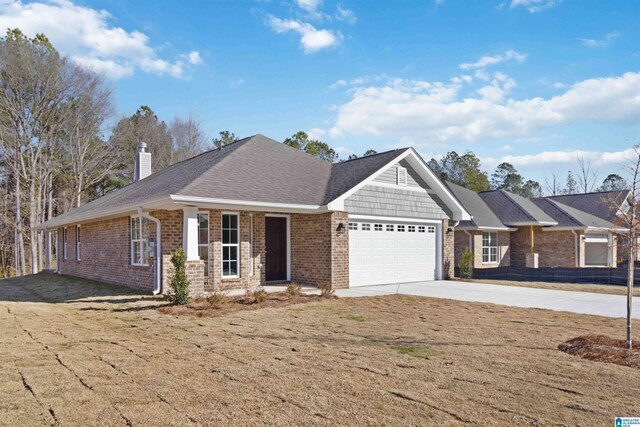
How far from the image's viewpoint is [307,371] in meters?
5.65

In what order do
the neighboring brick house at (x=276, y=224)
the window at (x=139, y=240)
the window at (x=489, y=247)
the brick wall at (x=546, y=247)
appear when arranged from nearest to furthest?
the neighboring brick house at (x=276, y=224), the window at (x=139, y=240), the window at (x=489, y=247), the brick wall at (x=546, y=247)

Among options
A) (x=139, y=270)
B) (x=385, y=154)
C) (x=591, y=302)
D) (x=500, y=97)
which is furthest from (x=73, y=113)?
(x=591, y=302)

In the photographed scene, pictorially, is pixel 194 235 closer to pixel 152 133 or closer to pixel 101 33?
pixel 101 33

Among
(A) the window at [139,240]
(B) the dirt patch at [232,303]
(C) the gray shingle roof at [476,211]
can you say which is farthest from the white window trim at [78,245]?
(C) the gray shingle roof at [476,211]

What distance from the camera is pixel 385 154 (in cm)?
1677

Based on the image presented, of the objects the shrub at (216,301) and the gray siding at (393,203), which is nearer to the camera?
the shrub at (216,301)

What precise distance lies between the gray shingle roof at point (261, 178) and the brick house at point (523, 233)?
8559 mm

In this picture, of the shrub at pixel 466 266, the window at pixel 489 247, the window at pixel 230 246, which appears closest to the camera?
the window at pixel 230 246

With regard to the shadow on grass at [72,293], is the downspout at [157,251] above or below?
above

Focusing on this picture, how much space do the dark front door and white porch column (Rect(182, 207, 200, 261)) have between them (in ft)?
12.0

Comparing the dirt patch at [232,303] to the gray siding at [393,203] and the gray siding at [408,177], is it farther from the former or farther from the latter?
the gray siding at [408,177]

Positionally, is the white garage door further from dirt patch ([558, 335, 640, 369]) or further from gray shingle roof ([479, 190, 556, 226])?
dirt patch ([558, 335, 640, 369])

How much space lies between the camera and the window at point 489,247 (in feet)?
77.5

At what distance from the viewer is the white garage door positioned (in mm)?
15312
